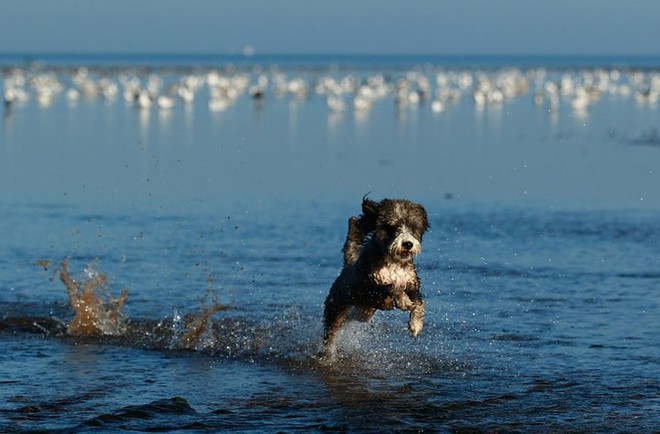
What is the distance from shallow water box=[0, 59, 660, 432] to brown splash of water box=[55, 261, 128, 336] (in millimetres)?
173

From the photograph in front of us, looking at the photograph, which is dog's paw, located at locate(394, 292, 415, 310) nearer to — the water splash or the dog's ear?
the dog's ear

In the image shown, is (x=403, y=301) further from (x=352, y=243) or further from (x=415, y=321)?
(x=352, y=243)

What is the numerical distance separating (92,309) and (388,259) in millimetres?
3532

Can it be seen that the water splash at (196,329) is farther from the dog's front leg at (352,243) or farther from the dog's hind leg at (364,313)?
the dog's front leg at (352,243)

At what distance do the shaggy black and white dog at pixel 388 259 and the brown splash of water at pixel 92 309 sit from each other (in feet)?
8.71

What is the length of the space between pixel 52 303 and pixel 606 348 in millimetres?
5358

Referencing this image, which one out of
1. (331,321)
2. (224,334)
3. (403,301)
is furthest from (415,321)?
(224,334)

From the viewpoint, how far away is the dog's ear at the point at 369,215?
977cm

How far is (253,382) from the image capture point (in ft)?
32.7

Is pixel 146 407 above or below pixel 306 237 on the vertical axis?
below

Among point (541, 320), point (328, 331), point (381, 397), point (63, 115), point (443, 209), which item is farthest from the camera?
point (63, 115)

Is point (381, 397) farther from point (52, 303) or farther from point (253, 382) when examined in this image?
point (52, 303)

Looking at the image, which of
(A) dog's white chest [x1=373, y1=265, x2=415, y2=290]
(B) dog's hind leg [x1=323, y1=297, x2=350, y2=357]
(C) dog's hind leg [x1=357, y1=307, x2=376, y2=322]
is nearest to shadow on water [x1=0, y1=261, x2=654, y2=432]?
(B) dog's hind leg [x1=323, y1=297, x2=350, y2=357]

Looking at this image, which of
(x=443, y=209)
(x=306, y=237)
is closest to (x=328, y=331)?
(x=306, y=237)
